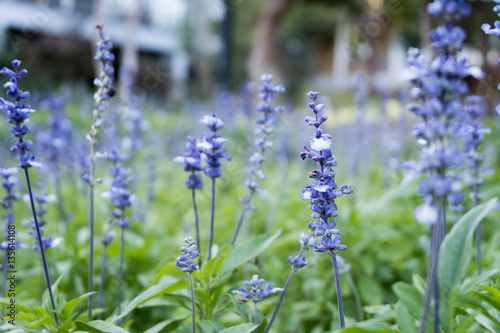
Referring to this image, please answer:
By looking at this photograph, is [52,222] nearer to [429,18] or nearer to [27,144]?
[27,144]

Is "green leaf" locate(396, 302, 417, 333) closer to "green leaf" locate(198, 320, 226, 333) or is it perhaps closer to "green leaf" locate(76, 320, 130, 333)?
"green leaf" locate(198, 320, 226, 333)

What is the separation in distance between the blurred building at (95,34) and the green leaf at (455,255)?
13273mm

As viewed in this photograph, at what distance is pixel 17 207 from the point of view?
16.0ft

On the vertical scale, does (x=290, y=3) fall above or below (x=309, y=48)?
below

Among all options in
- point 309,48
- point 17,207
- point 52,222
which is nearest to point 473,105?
point 52,222

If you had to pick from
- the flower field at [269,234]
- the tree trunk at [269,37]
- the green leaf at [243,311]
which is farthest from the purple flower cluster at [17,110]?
the tree trunk at [269,37]

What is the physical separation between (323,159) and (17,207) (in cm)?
422

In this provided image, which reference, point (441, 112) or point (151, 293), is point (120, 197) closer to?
point (151, 293)

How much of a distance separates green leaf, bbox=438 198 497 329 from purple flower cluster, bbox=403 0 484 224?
32 centimetres

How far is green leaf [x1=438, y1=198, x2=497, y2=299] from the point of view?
1481 millimetres

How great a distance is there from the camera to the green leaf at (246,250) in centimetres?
208

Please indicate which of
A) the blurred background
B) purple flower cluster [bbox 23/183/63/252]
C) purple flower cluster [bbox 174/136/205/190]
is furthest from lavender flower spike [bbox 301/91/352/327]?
the blurred background

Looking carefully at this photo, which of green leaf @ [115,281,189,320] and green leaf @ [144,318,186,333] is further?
green leaf @ [144,318,186,333]

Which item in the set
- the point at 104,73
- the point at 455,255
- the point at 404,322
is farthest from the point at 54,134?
the point at 455,255
